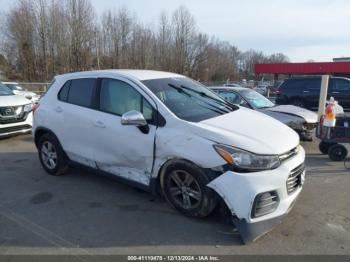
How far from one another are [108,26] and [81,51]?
995 cm

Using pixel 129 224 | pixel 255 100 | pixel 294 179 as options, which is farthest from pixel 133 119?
pixel 255 100

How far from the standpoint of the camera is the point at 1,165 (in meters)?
5.90

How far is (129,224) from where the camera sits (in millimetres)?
3484

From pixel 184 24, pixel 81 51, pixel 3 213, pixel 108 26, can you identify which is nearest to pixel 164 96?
pixel 3 213

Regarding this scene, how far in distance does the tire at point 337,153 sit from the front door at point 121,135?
13.9ft

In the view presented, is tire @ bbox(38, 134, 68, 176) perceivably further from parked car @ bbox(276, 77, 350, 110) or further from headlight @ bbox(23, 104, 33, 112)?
parked car @ bbox(276, 77, 350, 110)

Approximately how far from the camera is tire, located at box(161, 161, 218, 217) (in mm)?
3209

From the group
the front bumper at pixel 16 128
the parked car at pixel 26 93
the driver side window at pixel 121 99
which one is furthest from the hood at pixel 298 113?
the parked car at pixel 26 93

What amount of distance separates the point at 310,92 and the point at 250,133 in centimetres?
1197

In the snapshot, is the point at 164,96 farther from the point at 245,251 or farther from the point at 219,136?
the point at 245,251

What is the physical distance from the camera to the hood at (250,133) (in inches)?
122

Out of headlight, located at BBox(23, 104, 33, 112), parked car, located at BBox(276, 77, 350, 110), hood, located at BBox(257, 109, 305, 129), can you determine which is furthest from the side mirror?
parked car, located at BBox(276, 77, 350, 110)

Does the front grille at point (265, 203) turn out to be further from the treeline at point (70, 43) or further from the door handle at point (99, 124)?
the treeline at point (70, 43)

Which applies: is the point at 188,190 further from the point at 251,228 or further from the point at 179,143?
the point at 251,228
